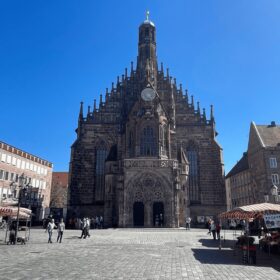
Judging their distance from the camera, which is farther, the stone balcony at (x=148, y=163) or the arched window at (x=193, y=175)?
the arched window at (x=193, y=175)

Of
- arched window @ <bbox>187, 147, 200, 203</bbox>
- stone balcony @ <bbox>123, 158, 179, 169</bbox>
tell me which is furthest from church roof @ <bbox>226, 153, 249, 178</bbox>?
stone balcony @ <bbox>123, 158, 179, 169</bbox>

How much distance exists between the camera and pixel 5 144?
159 feet

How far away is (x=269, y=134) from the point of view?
51.5 metres

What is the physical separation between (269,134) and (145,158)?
25.2 metres

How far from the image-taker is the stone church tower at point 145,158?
124ft

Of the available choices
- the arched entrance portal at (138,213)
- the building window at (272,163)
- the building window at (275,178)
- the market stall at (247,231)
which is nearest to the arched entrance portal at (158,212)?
the arched entrance portal at (138,213)

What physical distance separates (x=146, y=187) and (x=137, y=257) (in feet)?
80.4

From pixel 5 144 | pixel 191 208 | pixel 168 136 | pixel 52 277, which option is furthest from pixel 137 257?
pixel 5 144

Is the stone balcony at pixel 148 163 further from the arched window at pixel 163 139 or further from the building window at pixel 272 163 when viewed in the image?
the building window at pixel 272 163

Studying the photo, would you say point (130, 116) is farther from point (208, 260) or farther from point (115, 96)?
point (208, 260)

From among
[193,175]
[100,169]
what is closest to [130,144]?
[100,169]

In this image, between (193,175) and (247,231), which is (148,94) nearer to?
(193,175)

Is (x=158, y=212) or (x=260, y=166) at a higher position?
(x=260, y=166)

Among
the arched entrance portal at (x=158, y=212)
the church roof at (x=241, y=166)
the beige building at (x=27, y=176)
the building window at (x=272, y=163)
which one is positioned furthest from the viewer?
the church roof at (x=241, y=166)
